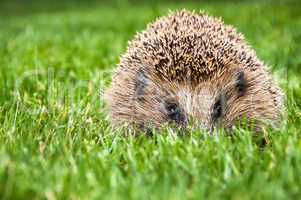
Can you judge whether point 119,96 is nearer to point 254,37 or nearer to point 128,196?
point 128,196

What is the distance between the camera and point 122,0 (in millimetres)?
6469

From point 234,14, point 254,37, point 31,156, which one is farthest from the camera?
point 234,14

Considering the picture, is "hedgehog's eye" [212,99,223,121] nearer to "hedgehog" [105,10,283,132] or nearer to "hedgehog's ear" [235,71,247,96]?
"hedgehog" [105,10,283,132]

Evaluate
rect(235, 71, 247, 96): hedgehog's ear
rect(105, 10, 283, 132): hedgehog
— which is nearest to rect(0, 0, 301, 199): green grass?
rect(105, 10, 283, 132): hedgehog

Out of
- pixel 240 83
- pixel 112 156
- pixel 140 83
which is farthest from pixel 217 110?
pixel 112 156

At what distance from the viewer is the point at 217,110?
9.95ft

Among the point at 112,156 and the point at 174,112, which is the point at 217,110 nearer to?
the point at 174,112

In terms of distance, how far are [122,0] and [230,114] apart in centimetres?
368

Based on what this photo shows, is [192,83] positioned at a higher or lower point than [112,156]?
higher

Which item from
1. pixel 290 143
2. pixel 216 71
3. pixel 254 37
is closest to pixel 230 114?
pixel 216 71

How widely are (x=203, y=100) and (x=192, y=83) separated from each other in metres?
0.11

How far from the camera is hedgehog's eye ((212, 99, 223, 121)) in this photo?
297cm

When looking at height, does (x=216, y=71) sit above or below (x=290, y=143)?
above

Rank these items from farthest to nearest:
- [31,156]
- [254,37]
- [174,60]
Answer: [254,37], [174,60], [31,156]
